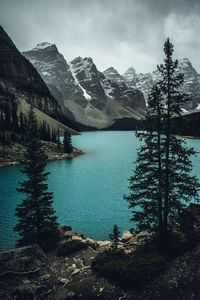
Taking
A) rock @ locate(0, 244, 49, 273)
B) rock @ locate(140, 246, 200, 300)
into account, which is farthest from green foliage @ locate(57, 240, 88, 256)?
rock @ locate(140, 246, 200, 300)

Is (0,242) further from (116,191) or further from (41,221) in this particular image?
(116,191)

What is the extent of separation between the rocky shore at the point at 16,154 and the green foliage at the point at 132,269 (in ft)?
171

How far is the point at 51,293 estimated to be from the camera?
1156cm

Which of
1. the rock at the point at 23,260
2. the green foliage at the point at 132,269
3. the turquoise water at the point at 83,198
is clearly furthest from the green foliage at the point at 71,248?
the turquoise water at the point at 83,198

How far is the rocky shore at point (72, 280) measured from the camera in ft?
34.4

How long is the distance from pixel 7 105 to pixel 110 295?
11746 centimetres

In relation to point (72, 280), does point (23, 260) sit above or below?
above

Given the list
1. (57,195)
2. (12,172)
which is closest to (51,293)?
(57,195)

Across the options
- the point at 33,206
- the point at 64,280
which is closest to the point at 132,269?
the point at 64,280

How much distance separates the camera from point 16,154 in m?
72.8

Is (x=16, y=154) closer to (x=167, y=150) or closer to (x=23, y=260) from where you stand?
(x=23, y=260)

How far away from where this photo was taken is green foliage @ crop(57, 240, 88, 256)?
16672mm

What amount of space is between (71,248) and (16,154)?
209 feet

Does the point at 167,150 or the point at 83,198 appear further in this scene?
the point at 83,198
